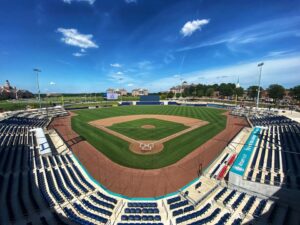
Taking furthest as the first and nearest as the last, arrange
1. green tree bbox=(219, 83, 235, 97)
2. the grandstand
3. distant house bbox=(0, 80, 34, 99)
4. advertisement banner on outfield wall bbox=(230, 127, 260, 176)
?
distant house bbox=(0, 80, 34, 99) < green tree bbox=(219, 83, 235, 97) < advertisement banner on outfield wall bbox=(230, 127, 260, 176) < the grandstand

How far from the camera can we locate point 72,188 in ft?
47.1

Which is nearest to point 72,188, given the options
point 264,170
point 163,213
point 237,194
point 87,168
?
point 87,168

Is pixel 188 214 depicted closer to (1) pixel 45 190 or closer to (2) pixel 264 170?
(2) pixel 264 170

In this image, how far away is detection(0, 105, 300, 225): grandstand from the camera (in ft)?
36.2

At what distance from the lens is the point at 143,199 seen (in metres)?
13.2

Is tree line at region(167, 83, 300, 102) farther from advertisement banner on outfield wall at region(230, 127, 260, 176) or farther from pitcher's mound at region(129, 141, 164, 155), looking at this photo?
pitcher's mound at region(129, 141, 164, 155)

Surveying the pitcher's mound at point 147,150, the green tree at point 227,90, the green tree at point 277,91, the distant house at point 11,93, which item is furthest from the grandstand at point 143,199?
the distant house at point 11,93

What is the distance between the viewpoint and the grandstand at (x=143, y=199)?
11023 mm

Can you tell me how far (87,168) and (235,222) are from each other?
15.7 meters

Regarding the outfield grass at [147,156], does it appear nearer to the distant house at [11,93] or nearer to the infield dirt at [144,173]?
the infield dirt at [144,173]

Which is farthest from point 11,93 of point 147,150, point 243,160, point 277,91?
point 277,91

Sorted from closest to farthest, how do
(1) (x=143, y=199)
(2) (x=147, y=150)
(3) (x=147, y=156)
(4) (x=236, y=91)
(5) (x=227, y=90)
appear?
(1) (x=143, y=199), (3) (x=147, y=156), (2) (x=147, y=150), (4) (x=236, y=91), (5) (x=227, y=90)

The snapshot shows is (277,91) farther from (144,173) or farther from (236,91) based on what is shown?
(144,173)

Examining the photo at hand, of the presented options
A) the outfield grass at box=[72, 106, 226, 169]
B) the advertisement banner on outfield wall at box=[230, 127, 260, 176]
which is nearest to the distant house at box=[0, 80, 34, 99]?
the outfield grass at box=[72, 106, 226, 169]
